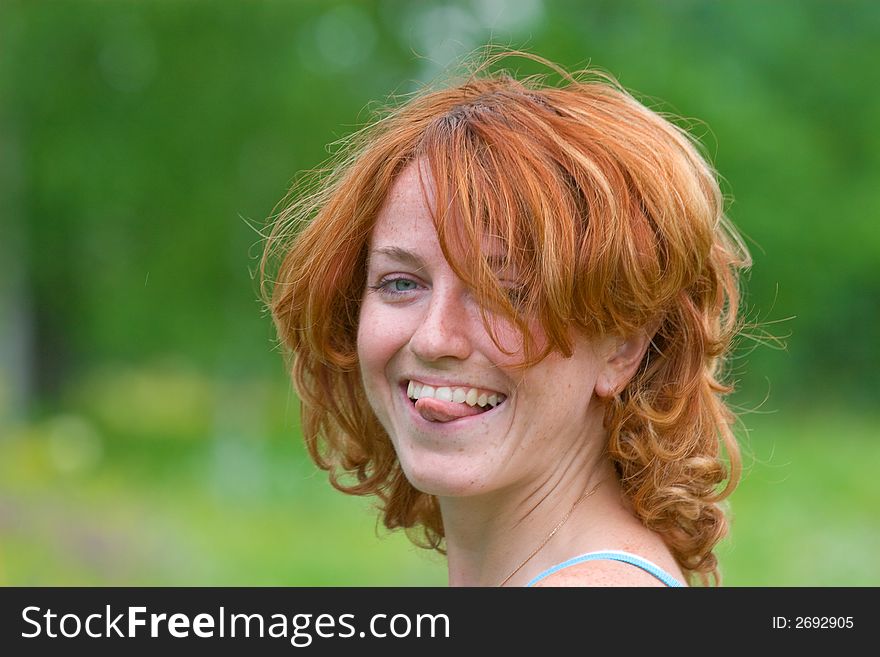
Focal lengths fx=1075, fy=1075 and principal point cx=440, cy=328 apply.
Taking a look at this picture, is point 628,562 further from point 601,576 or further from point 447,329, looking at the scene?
point 447,329

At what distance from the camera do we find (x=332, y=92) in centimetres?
1317

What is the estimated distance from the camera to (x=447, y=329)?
2.13m

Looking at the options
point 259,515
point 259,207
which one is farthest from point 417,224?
point 259,207

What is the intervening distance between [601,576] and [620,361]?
1.59 feet

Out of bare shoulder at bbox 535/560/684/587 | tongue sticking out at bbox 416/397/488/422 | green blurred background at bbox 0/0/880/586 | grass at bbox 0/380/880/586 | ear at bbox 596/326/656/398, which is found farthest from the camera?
green blurred background at bbox 0/0/880/586

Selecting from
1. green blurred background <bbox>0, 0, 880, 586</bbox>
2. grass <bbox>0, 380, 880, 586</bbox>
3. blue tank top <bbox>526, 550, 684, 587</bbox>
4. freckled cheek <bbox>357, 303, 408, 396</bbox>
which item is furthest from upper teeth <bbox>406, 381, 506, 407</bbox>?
green blurred background <bbox>0, 0, 880, 586</bbox>

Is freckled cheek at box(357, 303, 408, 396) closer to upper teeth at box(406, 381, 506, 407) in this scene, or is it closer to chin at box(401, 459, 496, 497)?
upper teeth at box(406, 381, 506, 407)

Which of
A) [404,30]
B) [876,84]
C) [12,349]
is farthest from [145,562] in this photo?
[876,84]

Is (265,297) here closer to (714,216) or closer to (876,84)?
(714,216)

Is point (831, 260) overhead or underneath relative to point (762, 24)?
underneath

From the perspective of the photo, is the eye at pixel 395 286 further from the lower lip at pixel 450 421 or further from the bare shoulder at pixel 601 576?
the bare shoulder at pixel 601 576

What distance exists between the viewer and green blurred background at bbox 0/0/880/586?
11753mm

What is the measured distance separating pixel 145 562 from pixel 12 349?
8190 millimetres

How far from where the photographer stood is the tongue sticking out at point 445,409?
85.7 inches
